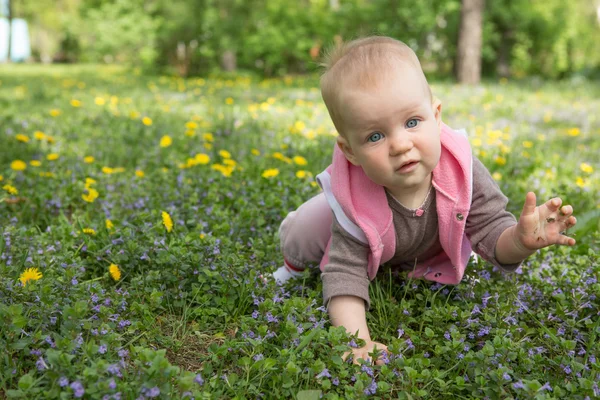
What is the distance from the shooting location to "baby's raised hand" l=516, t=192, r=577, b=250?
2131 mm

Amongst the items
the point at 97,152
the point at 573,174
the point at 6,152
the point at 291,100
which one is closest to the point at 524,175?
the point at 573,174

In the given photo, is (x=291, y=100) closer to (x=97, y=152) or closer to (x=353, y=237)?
(x=97, y=152)

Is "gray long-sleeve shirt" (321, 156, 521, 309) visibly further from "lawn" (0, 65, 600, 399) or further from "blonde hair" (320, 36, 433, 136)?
"blonde hair" (320, 36, 433, 136)

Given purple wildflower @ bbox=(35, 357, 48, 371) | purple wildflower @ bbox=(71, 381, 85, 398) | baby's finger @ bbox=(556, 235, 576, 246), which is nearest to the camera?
purple wildflower @ bbox=(71, 381, 85, 398)

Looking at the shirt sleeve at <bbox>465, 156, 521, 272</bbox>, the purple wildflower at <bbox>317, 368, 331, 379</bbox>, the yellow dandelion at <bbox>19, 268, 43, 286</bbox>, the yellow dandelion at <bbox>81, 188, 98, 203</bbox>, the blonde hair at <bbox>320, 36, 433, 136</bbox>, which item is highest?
the blonde hair at <bbox>320, 36, 433, 136</bbox>

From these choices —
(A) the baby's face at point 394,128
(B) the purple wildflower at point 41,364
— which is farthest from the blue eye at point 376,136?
(B) the purple wildflower at point 41,364

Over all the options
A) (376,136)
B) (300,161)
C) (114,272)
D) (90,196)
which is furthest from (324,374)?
(300,161)

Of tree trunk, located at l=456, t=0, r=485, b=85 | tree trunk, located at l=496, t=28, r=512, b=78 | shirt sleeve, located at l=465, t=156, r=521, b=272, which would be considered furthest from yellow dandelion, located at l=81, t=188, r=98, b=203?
tree trunk, located at l=496, t=28, r=512, b=78

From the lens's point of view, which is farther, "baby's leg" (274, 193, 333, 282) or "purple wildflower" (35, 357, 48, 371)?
"baby's leg" (274, 193, 333, 282)

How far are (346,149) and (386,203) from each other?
286 mm

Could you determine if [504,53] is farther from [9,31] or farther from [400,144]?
[9,31]

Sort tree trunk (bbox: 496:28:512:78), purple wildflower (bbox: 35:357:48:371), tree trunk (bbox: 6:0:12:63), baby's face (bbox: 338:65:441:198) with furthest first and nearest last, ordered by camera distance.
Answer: tree trunk (bbox: 6:0:12:63), tree trunk (bbox: 496:28:512:78), baby's face (bbox: 338:65:441:198), purple wildflower (bbox: 35:357:48:371)

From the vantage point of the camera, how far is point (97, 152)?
16.0 ft

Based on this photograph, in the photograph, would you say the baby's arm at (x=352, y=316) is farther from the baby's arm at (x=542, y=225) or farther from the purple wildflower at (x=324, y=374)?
the baby's arm at (x=542, y=225)
